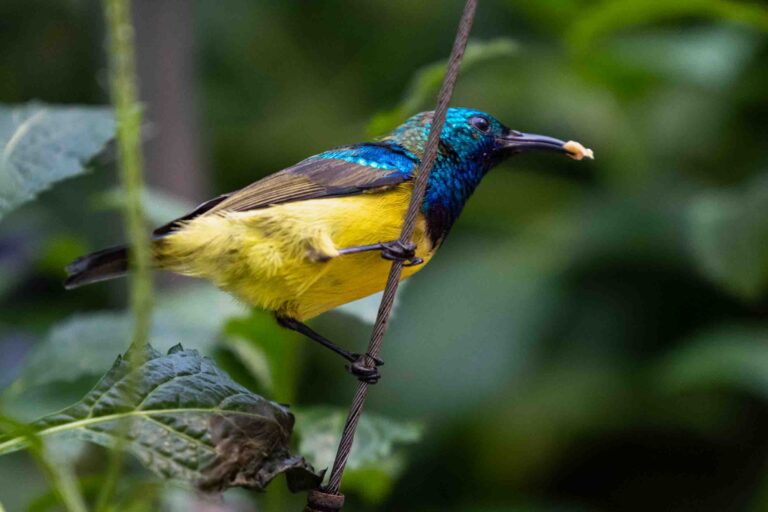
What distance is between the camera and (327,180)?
2947 millimetres

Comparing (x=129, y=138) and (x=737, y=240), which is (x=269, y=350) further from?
(x=737, y=240)

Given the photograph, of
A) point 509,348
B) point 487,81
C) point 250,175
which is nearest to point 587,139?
point 487,81

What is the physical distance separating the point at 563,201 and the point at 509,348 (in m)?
1.15

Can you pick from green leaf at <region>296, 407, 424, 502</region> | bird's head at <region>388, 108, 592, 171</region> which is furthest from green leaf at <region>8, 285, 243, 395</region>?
bird's head at <region>388, 108, 592, 171</region>

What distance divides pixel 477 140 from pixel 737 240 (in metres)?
1.23

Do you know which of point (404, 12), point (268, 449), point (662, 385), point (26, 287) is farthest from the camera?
point (404, 12)

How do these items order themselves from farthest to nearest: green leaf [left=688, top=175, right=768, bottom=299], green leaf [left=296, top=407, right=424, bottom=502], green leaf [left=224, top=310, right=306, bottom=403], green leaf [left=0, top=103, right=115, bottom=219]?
green leaf [left=688, top=175, right=768, bottom=299]
green leaf [left=224, top=310, right=306, bottom=403]
green leaf [left=296, top=407, right=424, bottom=502]
green leaf [left=0, top=103, right=115, bottom=219]

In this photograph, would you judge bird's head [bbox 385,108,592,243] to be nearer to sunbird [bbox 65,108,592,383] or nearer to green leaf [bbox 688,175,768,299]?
sunbird [bbox 65,108,592,383]

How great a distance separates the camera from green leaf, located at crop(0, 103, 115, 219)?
2.25 metres

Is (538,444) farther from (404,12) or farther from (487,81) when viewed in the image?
(404,12)

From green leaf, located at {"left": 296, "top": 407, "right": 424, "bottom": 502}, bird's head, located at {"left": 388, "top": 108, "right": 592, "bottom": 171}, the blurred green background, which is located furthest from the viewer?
the blurred green background

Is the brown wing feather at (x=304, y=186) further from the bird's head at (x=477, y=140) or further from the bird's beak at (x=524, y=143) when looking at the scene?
the bird's beak at (x=524, y=143)

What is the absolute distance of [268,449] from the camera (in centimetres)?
186

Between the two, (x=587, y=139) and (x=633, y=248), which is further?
(x=587, y=139)
